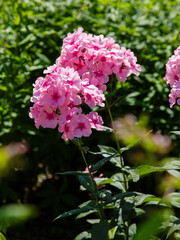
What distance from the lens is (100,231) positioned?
73.5 inches

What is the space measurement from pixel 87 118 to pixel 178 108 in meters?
1.72

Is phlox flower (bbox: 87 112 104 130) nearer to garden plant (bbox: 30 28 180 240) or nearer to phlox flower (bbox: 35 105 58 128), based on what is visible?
garden plant (bbox: 30 28 180 240)

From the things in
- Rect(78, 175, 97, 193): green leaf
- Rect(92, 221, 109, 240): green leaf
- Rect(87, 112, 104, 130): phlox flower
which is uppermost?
Rect(87, 112, 104, 130): phlox flower

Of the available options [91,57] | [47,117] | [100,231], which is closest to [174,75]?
[91,57]

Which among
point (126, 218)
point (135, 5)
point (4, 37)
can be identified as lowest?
point (126, 218)

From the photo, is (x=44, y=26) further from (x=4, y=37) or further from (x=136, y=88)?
(x=136, y=88)

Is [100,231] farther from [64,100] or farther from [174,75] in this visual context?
[174,75]

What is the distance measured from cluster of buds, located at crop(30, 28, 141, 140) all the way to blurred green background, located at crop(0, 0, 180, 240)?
1.07 metres

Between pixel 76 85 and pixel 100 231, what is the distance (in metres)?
0.75

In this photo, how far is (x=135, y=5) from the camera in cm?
396

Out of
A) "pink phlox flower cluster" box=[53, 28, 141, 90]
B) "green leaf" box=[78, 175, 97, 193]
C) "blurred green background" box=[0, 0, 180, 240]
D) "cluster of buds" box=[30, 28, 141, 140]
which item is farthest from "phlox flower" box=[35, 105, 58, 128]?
"blurred green background" box=[0, 0, 180, 240]

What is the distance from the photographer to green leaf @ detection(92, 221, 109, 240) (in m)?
1.83

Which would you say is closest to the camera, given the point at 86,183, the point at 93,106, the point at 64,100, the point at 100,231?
the point at 64,100

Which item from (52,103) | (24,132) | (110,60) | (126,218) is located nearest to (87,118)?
(52,103)
